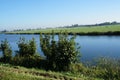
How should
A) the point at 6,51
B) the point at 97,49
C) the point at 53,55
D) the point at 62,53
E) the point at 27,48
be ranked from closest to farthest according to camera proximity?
the point at 62,53 → the point at 53,55 → the point at 27,48 → the point at 6,51 → the point at 97,49

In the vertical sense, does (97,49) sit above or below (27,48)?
below

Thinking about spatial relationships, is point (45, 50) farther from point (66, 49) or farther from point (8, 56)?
point (8, 56)

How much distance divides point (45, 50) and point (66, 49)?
6.57ft

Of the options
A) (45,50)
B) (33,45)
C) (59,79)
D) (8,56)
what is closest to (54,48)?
(45,50)

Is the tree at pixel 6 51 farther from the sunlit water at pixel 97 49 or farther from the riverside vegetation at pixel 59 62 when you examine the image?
the sunlit water at pixel 97 49

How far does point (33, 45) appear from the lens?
64.8 ft

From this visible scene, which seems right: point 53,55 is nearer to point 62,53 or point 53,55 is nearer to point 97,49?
point 62,53

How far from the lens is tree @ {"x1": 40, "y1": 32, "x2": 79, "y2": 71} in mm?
16516

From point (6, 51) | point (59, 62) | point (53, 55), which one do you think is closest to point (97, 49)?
point (6, 51)

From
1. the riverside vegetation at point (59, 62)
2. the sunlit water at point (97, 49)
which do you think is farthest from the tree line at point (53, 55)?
the sunlit water at point (97, 49)

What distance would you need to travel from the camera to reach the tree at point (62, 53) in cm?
1652

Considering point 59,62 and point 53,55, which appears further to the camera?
point 53,55

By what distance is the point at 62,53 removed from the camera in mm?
16750

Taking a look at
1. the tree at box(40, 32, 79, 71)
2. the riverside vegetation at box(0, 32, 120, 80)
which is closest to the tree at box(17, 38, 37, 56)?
the riverside vegetation at box(0, 32, 120, 80)
